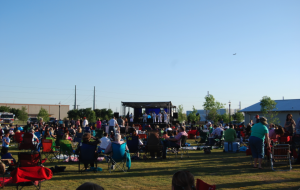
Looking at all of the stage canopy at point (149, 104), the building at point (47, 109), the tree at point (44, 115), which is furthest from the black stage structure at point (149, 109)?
the building at point (47, 109)

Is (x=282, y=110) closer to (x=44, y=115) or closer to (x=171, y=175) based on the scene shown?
(x=171, y=175)

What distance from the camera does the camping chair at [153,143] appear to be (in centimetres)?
1063

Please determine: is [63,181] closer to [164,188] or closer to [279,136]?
[164,188]

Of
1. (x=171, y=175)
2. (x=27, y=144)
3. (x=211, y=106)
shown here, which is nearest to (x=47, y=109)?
(x=211, y=106)

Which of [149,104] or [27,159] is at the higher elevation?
[149,104]

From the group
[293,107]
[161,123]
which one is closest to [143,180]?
[161,123]

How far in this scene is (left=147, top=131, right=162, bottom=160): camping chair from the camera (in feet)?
34.9

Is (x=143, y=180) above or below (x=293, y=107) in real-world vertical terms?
below

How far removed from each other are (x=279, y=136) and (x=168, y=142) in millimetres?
3909

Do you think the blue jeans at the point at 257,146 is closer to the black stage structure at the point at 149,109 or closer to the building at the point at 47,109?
the black stage structure at the point at 149,109

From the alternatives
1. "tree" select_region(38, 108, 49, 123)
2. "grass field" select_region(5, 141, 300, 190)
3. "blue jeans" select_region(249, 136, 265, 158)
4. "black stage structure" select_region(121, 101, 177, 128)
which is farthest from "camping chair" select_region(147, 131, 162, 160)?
"tree" select_region(38, 108, 49, 123)

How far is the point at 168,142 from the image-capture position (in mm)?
10961

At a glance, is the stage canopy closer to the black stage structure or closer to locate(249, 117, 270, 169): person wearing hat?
the black stage structure

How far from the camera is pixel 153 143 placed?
1074cm
